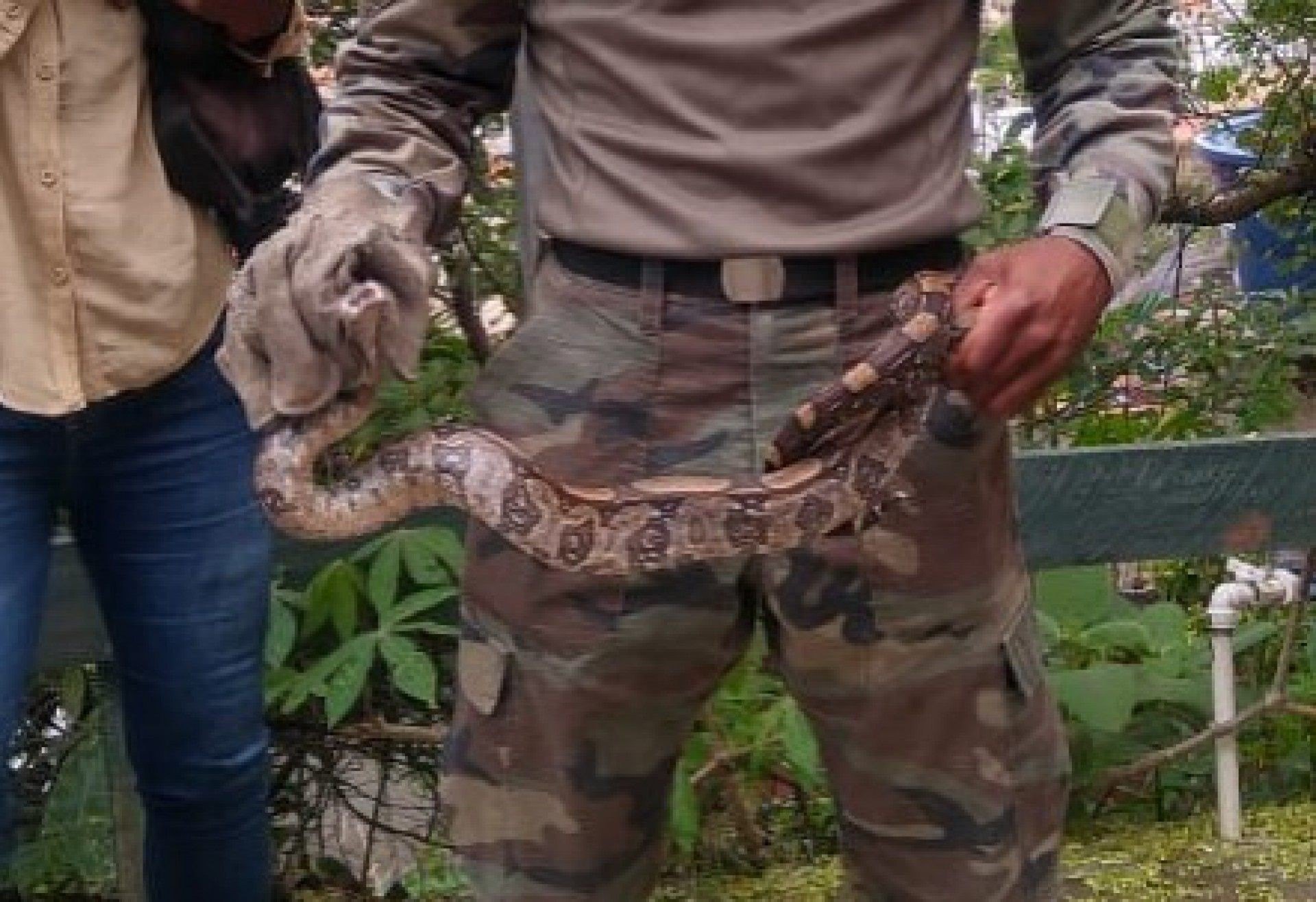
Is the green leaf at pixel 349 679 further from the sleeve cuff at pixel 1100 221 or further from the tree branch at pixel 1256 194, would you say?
the tree branch at pixel 1256 194

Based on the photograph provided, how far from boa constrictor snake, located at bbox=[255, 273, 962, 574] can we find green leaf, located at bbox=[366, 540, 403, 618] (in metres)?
1.51

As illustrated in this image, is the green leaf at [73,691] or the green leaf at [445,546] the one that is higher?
the green leaf at [445,546]

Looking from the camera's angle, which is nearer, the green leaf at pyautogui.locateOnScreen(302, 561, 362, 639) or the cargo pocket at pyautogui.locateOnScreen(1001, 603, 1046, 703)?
the cargo pocket at pyautogui.locateOnScreen(1001, 603, 1046, 703)

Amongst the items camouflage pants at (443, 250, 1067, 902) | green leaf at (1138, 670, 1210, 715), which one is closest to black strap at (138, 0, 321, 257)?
camouflage pants at (443, 250, 1067, 902)

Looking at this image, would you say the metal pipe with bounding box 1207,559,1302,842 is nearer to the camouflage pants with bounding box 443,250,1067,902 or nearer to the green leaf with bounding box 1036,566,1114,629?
the green leaf with bounding box 1036,566,1114,629

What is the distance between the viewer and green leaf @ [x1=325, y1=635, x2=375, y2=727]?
4.33 m

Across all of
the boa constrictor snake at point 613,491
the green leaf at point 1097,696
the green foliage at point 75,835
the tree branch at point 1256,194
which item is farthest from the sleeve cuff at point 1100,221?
the tree branch at point 1256,194

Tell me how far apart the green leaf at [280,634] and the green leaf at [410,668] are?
18cm

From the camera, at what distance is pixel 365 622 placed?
455 centimetres

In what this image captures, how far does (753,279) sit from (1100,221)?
38 cm

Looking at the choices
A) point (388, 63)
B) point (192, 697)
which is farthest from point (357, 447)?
point (388, 63)

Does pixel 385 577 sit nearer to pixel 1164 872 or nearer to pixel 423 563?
pixel 423 563

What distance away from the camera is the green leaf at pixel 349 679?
4328mm

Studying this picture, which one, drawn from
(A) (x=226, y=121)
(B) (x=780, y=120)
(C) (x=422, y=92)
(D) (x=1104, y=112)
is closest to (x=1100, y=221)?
(D) (x=1104, y=112)
